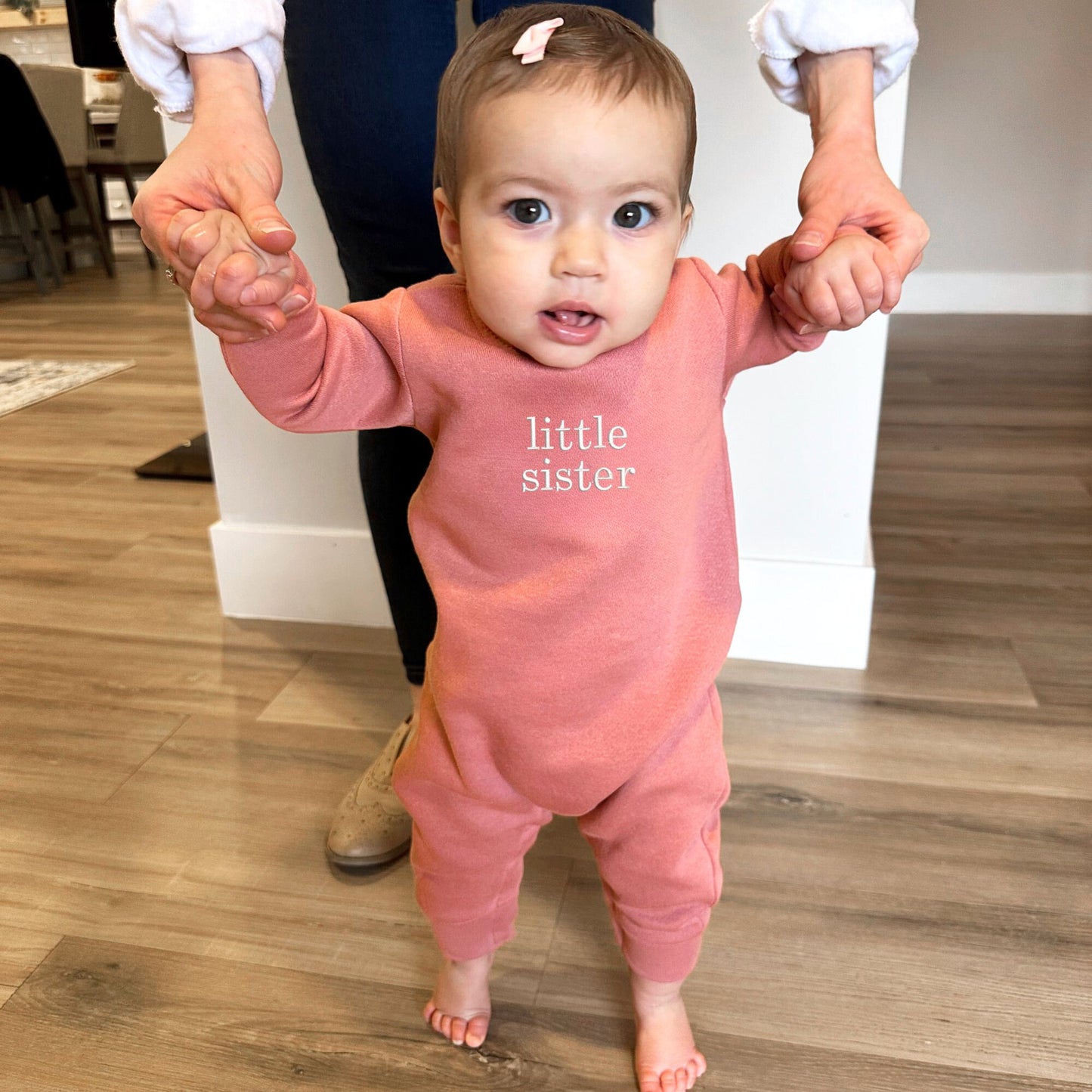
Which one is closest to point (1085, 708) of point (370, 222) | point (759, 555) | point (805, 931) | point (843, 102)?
point (759, 555)

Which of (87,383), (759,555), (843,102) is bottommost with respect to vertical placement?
(87,383)

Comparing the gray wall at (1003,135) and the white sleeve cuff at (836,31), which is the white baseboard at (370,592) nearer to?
the white sleeve cuff at (836,31)

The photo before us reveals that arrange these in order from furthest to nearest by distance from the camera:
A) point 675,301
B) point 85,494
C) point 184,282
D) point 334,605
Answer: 1. point 85,494
2. point 334,605
3. point 675,301
4. point 184,282

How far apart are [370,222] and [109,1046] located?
2.17ft

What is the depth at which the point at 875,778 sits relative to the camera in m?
1.05

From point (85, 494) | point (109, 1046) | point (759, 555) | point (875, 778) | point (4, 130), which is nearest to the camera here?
point (109, 1046)

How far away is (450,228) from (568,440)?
0.47ft

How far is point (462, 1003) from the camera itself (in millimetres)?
774

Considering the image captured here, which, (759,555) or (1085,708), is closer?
(1085,708)

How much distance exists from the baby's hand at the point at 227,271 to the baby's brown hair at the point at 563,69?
14 centimetres

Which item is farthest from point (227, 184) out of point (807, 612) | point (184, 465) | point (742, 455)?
point (184, 465)

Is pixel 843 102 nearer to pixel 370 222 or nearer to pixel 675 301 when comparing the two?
pixel 675 301

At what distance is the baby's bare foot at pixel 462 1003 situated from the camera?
77 centimetres

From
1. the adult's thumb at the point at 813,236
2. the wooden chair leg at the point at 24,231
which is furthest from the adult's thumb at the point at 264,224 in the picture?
the wooden chair leg at the point at 24,231
